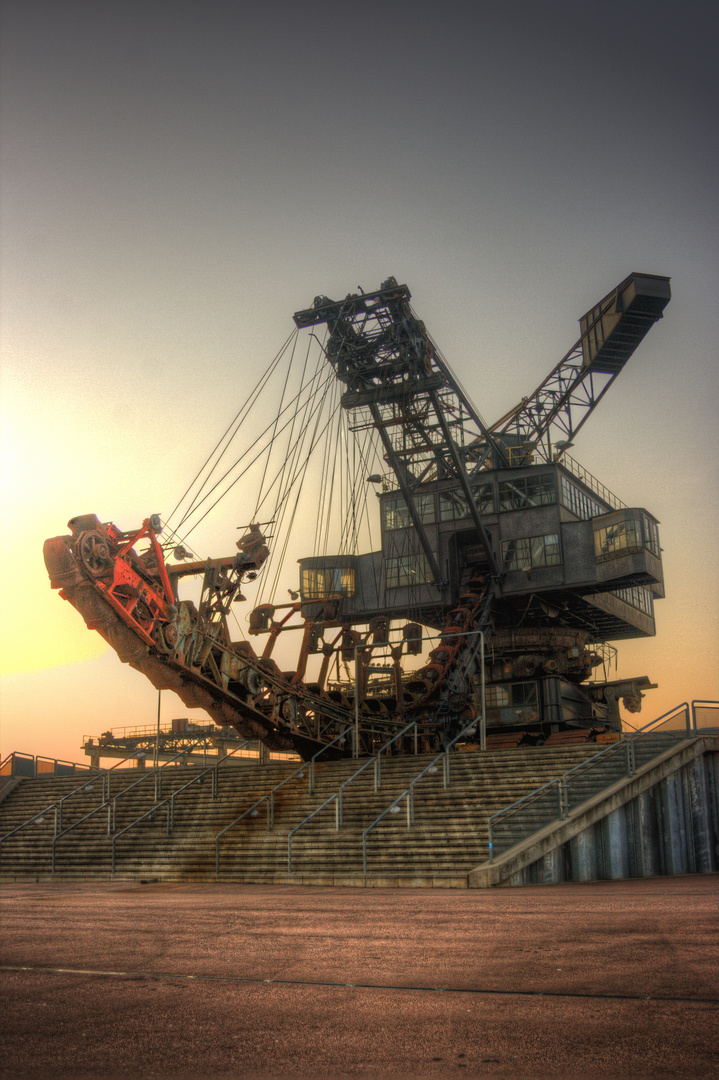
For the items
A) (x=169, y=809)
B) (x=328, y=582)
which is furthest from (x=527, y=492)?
(x=169, y=809)

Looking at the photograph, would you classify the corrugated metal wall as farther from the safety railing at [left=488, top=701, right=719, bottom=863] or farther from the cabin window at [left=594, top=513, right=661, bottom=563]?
the cabin window at [left=594, top=513, right=661, bottom=563]

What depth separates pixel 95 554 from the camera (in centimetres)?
Answer: 2145

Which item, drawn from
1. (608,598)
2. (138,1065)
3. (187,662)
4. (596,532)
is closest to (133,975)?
(138,1065)

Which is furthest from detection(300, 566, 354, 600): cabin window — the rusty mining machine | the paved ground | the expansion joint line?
the expansion joint line

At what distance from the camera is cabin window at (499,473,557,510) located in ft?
136

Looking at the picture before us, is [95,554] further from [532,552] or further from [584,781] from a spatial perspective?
[532,552]

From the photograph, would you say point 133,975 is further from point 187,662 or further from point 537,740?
point 537,740

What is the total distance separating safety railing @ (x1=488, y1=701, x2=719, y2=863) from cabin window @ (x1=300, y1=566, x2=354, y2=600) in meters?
24.1

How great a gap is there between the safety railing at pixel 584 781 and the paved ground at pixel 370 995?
7079mm

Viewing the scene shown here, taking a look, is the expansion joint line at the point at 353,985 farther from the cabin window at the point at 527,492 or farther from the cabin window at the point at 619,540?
the cabin window at the point at 527,492

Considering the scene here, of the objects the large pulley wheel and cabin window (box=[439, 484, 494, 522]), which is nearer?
the large pulley wheel

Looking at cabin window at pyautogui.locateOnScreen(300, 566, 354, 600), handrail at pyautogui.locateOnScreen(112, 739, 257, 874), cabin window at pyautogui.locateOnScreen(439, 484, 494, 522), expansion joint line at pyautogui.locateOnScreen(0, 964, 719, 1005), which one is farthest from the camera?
cabin window at pyautogui.locateOnScreen(300, 566, 354, 600)

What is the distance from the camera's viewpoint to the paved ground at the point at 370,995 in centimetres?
484

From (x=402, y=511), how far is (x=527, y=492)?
6.17 m
